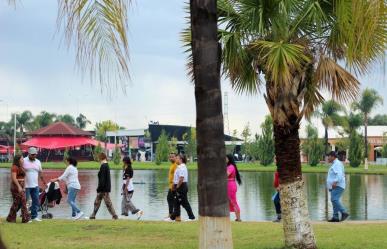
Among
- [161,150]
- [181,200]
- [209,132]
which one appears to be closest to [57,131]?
[161,150]

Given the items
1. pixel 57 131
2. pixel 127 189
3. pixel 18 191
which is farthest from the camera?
pixel 57 131

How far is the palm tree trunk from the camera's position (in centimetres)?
923

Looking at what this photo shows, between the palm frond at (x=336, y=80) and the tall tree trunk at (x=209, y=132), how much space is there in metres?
3.70

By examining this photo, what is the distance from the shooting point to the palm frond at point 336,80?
31.3ft

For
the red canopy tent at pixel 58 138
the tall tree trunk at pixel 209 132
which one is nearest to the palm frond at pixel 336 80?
the tall tree trunk at pixel 209 132

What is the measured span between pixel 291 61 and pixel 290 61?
2 cm

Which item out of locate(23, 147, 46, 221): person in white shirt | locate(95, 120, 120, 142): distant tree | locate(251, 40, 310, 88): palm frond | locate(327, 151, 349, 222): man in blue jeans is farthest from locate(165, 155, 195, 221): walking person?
locate(95, 120, 120, 142): distant tree

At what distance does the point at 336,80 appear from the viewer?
9664 millimetres

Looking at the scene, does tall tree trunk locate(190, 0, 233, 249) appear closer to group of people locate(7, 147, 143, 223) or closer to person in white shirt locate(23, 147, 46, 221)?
group of people locate(7, 147, 143, 223)

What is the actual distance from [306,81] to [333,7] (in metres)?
1.14

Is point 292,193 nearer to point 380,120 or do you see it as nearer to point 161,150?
point 161,150

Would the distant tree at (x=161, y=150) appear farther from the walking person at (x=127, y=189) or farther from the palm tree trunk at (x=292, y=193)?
the palm tree trunk at (x=292, y=193)

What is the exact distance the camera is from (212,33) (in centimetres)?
620

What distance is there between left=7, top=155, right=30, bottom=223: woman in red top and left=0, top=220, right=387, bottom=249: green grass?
0.33m
